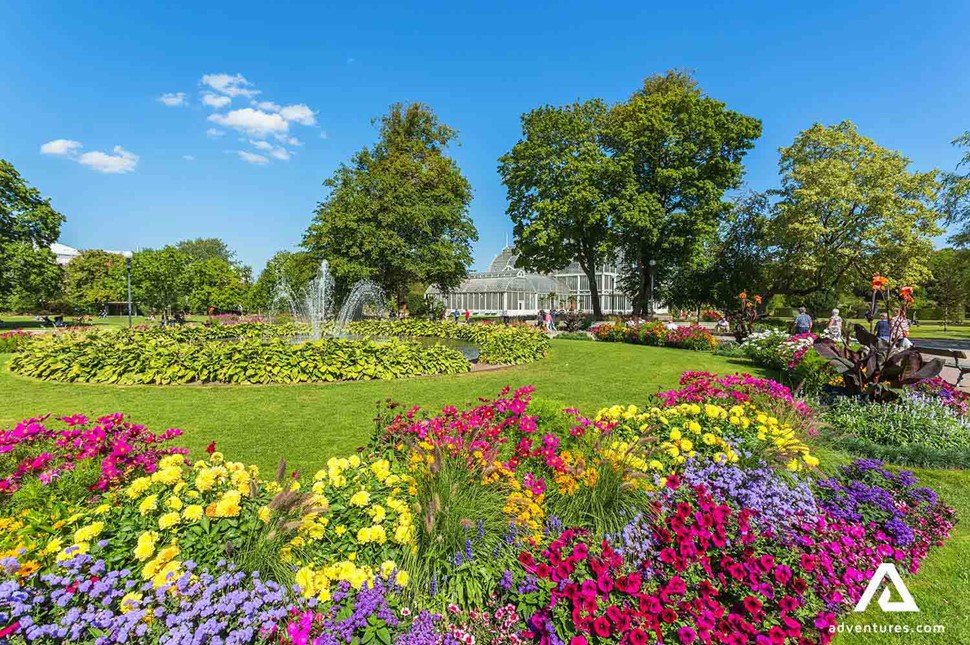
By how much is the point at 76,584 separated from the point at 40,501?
957mm

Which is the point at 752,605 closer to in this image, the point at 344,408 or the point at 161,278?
the point at 344,408

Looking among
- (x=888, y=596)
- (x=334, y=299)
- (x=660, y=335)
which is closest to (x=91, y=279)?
(x=334, y=299)

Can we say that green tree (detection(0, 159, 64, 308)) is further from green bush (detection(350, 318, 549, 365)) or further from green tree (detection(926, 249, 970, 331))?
green tree (detection(926, 249, 970, 331))

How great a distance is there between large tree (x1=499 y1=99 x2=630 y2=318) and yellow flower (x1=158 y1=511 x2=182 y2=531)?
22.9 metres

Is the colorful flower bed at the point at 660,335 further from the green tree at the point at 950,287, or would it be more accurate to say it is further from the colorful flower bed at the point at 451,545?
the green tree at the point at 950,287

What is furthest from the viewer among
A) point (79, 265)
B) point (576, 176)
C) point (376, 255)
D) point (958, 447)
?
point (79, 265)

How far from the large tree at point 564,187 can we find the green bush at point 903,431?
18.5 m

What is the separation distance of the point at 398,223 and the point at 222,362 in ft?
64.9

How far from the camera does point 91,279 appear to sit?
5216cm

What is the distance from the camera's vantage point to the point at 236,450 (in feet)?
16.8

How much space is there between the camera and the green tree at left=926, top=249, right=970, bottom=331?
3033 centimetres

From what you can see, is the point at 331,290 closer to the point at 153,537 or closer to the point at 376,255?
the point at 376,255

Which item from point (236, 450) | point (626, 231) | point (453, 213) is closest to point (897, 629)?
point (236, 450)

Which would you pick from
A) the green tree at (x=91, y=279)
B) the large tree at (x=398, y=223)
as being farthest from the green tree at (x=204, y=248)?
the large tree at (x=398, y=223)
